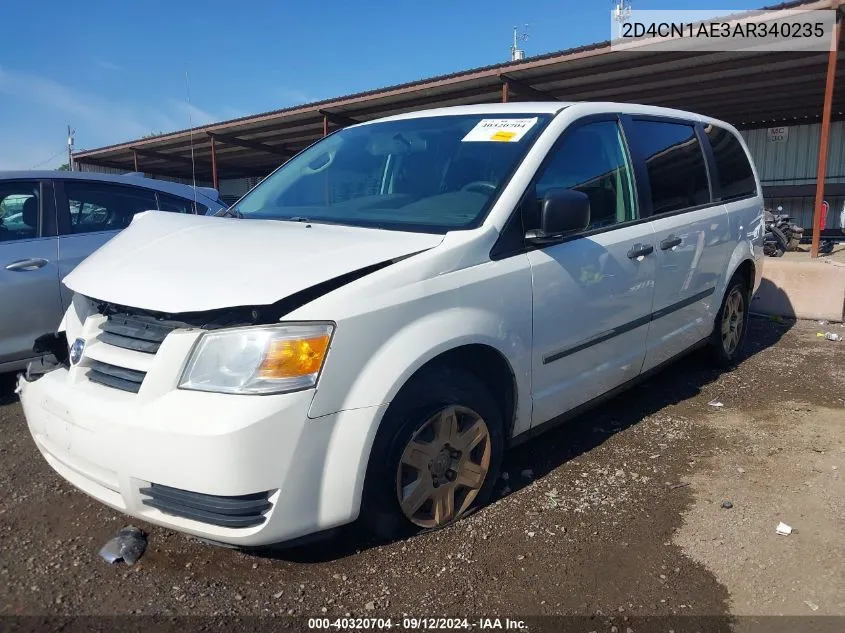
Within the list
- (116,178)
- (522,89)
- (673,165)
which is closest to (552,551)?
(673,165)

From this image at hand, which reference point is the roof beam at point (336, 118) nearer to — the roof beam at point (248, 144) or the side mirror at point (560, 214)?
the roof beam at point (248, 144)

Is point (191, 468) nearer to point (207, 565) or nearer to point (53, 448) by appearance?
point (207, 565)

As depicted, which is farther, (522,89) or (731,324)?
(522,89)

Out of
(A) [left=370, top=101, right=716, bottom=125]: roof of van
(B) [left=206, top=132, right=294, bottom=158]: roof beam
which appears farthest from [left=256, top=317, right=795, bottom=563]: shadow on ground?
(B) [left=206, top=132, right=294, bottom=158]: roof beam

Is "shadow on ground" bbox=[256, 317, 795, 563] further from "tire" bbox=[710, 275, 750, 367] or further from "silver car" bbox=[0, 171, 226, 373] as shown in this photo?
"silver car" bbox=[0, 171, 226, 373]

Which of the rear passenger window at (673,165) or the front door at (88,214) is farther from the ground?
the rear passenger window at (673,165)

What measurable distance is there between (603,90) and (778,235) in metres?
4.12

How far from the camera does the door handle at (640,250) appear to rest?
11.0 ft

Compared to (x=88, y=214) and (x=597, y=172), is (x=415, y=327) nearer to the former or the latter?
(x=597, y=172)

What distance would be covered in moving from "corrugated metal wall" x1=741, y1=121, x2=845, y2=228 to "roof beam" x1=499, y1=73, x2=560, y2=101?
26.9 ft

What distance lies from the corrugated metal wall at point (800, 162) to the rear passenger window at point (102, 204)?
16.9 metres

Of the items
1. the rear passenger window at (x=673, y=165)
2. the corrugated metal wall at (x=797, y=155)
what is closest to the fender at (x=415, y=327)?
the rear passenger window at (x=673, y=165)

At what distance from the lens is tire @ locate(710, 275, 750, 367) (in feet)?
15.4

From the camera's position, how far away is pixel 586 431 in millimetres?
3764
